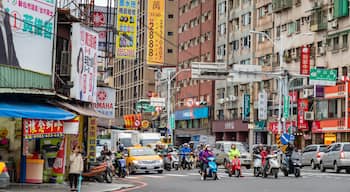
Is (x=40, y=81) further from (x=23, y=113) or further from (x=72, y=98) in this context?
(x=23, y=113)

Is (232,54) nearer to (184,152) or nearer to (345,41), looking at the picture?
(345,41)

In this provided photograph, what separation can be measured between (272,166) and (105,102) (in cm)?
869

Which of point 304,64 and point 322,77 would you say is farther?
point 304,64

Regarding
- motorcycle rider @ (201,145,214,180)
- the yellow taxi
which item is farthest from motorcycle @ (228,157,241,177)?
the yellow taxi

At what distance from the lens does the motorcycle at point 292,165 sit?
36188 millimetres

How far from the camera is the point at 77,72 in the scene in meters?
27.4

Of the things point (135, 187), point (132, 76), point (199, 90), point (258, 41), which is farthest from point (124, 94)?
point (135, 187)

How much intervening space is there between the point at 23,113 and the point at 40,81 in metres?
3.78

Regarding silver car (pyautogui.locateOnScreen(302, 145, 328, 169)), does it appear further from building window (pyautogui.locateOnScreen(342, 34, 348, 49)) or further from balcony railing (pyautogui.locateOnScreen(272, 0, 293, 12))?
balcony railing (pyautogui.locateOnScreen(272, 0, 293, 12))

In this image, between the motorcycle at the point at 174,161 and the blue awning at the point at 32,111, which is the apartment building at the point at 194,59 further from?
the blue awning at the point at 32,111

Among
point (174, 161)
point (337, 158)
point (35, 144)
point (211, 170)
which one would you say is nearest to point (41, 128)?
point (35, 144)

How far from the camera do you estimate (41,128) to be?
25.1 metres

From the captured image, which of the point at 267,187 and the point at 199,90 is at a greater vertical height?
the point at 199,90

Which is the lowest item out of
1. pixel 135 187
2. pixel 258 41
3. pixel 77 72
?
pixel 135 187
